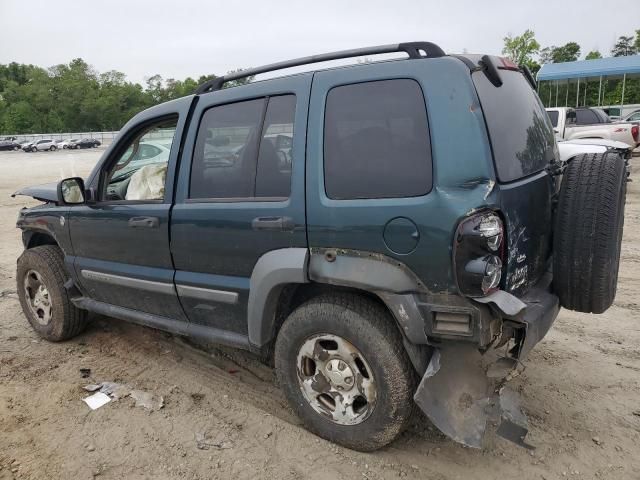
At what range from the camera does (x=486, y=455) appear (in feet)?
9.16

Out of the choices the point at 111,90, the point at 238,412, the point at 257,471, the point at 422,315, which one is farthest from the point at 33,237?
the point at 111,90

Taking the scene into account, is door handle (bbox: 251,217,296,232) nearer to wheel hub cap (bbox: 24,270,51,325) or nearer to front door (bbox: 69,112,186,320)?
front door (bbox: 69,112,186,320)

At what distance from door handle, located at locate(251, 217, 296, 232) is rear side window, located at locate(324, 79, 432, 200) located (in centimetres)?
27

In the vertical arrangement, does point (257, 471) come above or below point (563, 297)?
below

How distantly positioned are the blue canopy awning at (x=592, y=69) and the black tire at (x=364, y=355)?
2802 cm

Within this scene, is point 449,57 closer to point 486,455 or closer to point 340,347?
point 340,347

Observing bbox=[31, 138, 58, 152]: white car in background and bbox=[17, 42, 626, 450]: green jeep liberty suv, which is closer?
bbox=[17, 42, 626, 450]: green jeep liberty suv

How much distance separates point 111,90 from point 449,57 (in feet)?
330

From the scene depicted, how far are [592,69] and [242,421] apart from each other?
29.6m

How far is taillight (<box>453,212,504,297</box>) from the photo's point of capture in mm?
2254

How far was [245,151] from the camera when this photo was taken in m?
3.06

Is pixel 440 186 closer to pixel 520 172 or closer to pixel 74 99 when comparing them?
pixel 520 172

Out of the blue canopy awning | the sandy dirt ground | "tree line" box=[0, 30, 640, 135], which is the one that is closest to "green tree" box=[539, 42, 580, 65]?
the blue canopy awning

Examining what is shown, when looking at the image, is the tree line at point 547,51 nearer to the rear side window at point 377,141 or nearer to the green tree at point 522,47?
the green tree at point 522,47
